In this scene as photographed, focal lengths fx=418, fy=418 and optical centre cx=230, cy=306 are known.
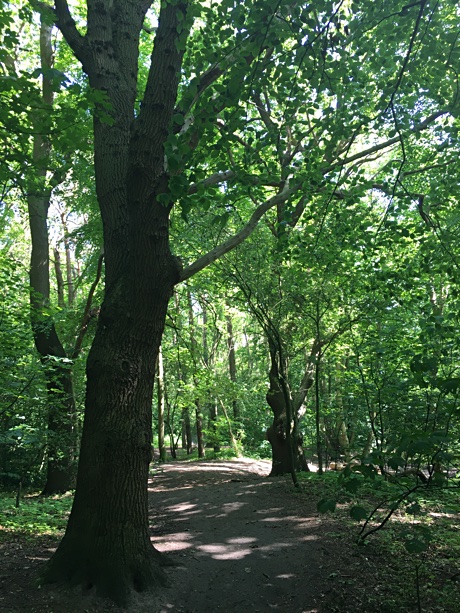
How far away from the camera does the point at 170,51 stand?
431cm

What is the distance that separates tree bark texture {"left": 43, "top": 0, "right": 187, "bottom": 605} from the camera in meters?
3.60

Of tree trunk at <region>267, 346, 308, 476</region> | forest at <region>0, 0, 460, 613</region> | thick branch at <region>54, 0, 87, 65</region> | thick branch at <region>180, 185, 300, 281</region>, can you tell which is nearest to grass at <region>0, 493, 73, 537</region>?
forest at <region>0, 0, 460, 613</region>

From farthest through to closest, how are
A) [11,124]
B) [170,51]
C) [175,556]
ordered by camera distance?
[175,556] → [170,51] → [11,124]

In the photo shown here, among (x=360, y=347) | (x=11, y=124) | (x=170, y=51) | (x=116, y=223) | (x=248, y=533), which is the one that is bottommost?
(x=248, y=533)

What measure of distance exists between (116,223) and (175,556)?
3788 millimetres

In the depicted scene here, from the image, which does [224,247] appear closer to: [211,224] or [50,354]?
[211,224]

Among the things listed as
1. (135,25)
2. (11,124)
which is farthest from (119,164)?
(135,25)

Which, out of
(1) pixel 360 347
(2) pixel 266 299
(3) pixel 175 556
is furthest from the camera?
(2) pixel 266 299

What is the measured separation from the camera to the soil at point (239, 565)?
3445 mm

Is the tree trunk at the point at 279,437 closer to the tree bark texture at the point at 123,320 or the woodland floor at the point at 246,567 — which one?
the woodland floor at the point at 246,567

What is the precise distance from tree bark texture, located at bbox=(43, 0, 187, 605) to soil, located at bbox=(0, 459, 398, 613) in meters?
0.25

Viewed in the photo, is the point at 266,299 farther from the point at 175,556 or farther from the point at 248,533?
the point at 175,556

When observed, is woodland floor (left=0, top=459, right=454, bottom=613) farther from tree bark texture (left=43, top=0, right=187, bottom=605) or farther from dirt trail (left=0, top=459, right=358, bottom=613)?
tree bark texture (left=43, top=0, right=187, bottom=605)

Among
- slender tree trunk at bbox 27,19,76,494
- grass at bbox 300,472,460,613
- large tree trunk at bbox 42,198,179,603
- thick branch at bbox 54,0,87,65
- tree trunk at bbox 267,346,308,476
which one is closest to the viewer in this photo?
grass at bbox 300,472,460,613
